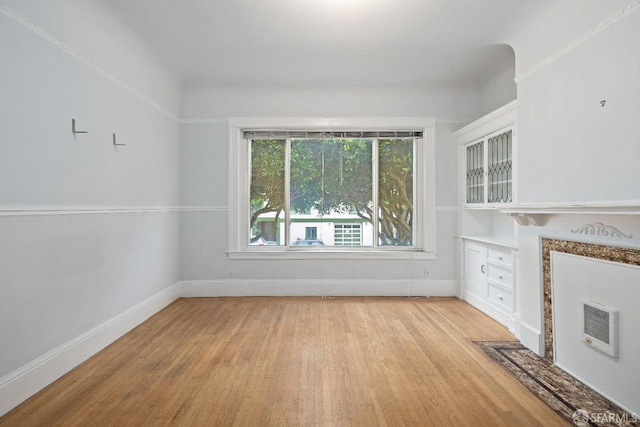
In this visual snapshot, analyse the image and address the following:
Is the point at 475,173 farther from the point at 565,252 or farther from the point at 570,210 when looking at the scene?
the point at 570,210

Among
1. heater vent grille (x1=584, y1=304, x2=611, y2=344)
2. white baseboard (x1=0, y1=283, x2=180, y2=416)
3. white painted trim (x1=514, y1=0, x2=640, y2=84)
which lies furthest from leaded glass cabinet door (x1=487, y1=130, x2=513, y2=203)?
white baseboard (x1=0, y1=283, x2=180, y2=416)

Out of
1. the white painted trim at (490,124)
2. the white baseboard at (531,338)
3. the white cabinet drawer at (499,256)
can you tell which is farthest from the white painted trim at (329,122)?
the white baseboard at (531,338)

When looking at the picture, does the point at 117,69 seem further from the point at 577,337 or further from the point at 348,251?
the point at 577,337

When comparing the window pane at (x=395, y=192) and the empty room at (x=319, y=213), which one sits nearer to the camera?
the empty room at (x=319, y=213)

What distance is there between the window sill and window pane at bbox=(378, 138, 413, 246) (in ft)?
0.62

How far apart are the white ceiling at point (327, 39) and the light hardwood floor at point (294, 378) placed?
105 inches

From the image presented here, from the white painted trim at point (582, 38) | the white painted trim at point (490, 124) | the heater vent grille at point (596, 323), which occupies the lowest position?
the heater vent grille at point (596, 323)

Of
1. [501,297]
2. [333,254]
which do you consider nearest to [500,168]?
[501,297]

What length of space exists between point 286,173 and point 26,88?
2.98 meters

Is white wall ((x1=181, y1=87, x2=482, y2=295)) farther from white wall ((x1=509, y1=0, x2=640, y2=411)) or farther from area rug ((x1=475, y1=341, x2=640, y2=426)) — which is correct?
area rug ((x1=475, y1=341, x2=640, y2=426))

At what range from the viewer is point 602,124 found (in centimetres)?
233

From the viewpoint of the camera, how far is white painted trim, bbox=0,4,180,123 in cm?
222

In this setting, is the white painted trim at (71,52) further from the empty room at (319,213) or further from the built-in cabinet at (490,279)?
the built-in cabinet at (490,279)

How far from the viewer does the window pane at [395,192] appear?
499cm
